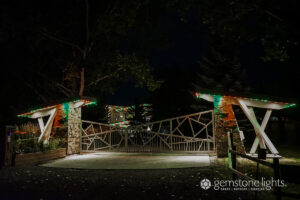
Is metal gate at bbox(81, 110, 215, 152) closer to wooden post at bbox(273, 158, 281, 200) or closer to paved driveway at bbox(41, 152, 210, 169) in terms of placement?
paved driveway at bbox(41, 152, 210, 169)

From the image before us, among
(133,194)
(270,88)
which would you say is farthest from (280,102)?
(270,88)

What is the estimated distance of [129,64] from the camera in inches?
742

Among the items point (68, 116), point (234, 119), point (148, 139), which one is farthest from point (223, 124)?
point (68, 116)

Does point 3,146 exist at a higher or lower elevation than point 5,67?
lower

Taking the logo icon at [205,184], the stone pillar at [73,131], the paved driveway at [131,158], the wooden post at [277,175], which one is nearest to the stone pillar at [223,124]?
the paved driveway at [131,158]

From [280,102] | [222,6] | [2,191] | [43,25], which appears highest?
[43,25]

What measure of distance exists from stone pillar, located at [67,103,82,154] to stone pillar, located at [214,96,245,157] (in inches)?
274

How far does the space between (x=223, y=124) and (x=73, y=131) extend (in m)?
7.33

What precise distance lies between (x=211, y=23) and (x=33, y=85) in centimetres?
1553

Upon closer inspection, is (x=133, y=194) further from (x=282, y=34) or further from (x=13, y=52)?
(x=13, y=52)

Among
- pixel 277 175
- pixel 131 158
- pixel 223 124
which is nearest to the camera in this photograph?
pixel 277 175

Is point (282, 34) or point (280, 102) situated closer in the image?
point (282, 34)

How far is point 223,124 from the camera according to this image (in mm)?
11234

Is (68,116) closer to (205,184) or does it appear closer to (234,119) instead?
(234,119)
